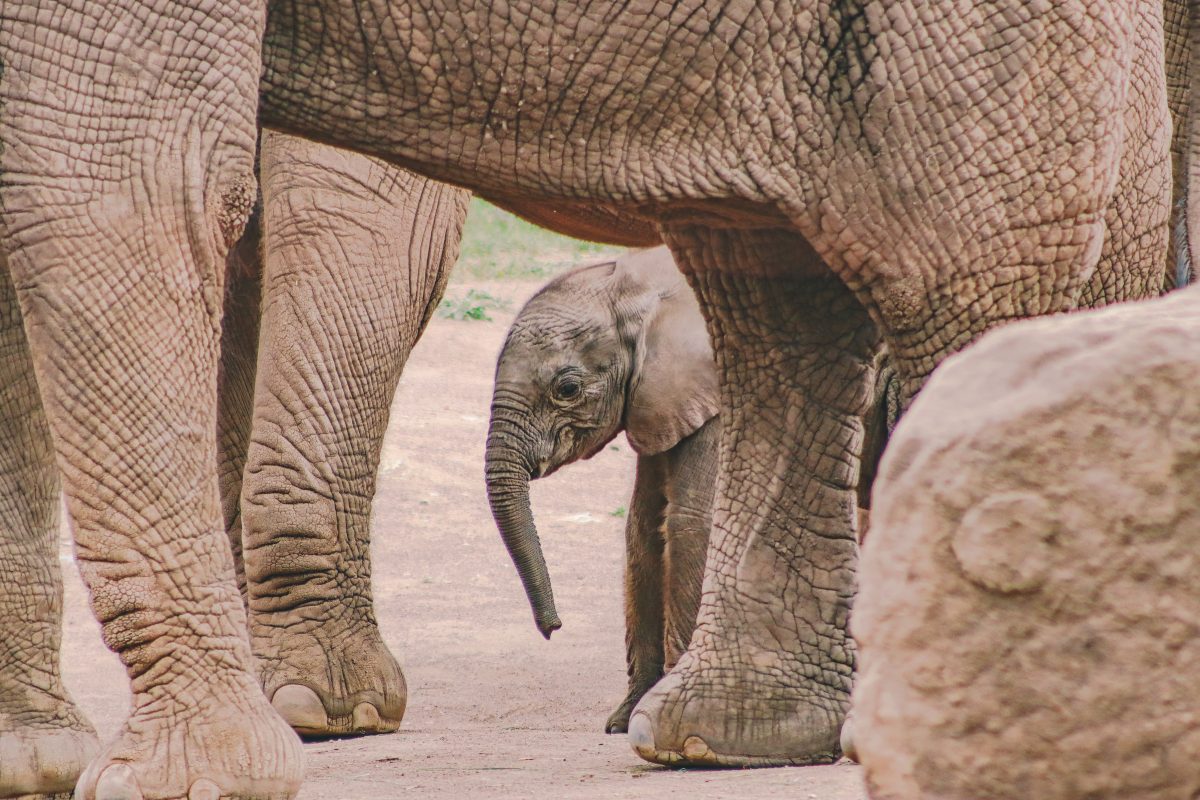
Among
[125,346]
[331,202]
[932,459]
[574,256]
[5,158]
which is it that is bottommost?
[932,459]

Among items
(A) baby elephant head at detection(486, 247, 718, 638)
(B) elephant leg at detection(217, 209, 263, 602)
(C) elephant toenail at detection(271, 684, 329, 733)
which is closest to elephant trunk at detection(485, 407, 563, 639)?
(A) baby elephant head at detection(486, 247, 718, 638)

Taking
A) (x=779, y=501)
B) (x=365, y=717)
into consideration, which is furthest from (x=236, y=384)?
(x=779, y=501)

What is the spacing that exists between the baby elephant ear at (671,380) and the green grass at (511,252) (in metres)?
9.43

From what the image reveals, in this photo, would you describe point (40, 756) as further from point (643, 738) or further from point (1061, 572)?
point (1061, 572)

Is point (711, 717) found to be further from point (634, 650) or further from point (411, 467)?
point (411, 467)

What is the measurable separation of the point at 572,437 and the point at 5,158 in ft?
10.2

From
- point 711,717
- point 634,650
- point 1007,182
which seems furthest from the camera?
point 634,650

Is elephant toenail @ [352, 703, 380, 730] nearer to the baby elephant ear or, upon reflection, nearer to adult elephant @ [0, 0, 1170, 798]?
adult elephant @ [0, 0, 1170, 798]

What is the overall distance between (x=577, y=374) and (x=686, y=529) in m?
0.74

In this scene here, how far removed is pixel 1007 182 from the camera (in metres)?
3.78

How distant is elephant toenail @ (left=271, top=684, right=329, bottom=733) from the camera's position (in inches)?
189

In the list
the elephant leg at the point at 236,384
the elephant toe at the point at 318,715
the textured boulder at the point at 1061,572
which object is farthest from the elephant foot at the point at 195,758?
the elephant leg at the point at 236,384

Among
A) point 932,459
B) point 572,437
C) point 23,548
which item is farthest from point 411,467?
point 932,459

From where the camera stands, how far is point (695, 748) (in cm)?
432
